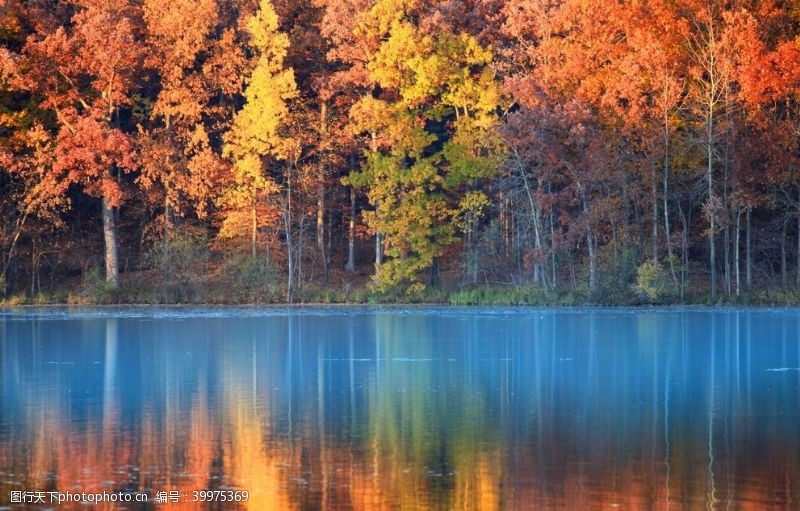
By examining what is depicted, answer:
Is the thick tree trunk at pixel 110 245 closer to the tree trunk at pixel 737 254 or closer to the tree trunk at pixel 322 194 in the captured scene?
the tree trunk at pixel 322 194

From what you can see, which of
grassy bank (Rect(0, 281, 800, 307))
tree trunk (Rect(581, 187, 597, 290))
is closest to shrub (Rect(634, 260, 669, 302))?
tree trunk (Rect(581, 187, 597, 290))

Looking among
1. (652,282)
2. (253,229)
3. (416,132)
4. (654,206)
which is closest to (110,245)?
(253,229)

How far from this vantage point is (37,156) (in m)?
48.4

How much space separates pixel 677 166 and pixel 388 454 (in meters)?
33.0

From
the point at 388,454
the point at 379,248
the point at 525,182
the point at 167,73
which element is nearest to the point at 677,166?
the point at 525,182

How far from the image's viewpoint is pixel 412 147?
49500mm

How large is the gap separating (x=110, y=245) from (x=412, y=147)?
11.7m

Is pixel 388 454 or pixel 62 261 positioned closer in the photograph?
pixel 388 454

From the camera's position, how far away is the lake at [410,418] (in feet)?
45.9

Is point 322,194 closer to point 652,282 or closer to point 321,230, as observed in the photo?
point 321,230

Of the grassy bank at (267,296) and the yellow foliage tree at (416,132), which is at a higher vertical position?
the yellow foliage tree at (416,132)

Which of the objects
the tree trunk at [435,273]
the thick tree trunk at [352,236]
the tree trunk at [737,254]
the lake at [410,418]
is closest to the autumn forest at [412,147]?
the tree trunk at [435,273]

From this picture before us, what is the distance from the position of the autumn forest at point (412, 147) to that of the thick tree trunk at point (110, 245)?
0.31ft

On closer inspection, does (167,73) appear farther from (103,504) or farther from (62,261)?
(103,504)
